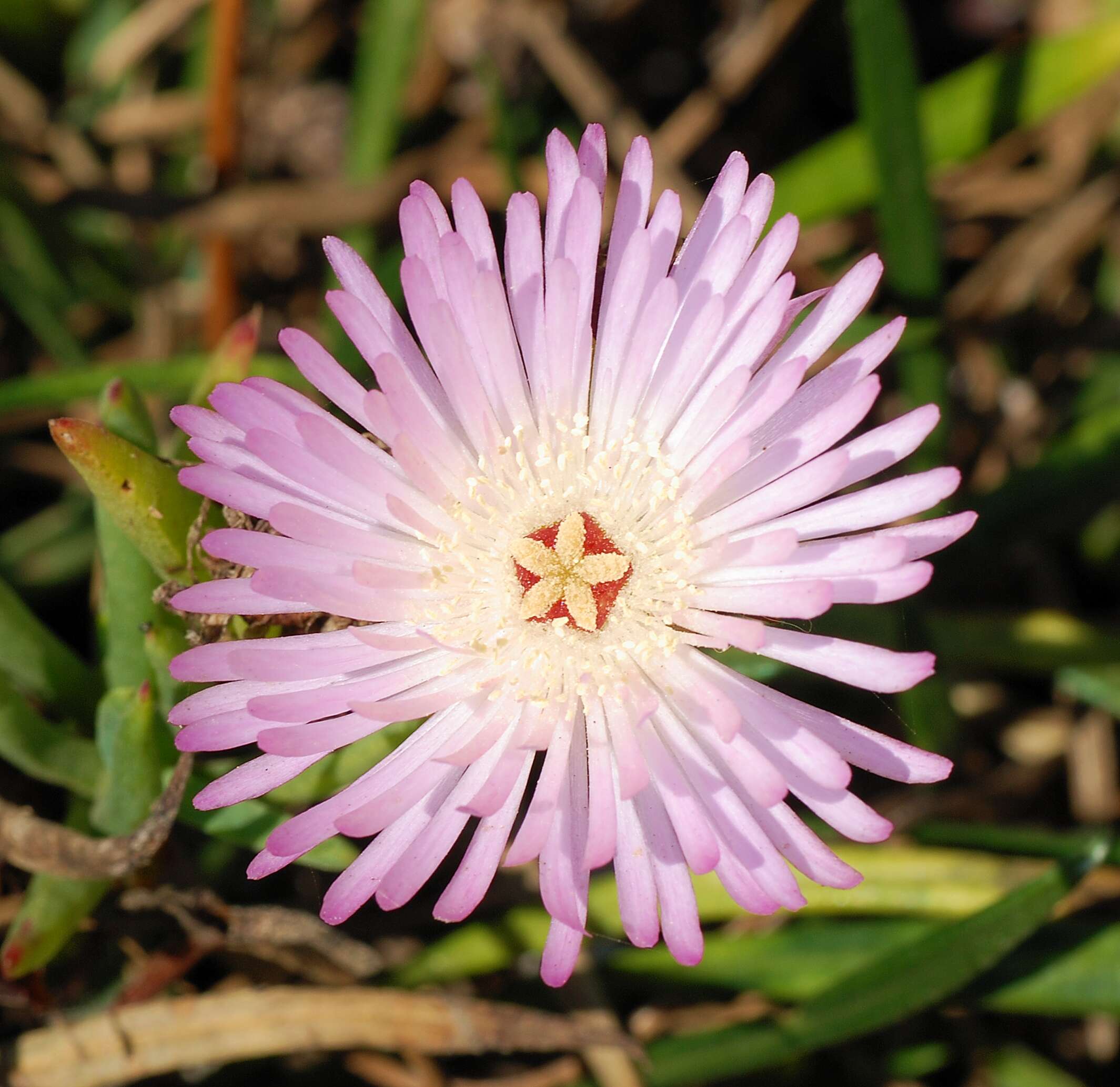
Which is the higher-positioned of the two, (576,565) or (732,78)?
(732,78)

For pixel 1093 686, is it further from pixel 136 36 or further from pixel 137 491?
pixel 136 36

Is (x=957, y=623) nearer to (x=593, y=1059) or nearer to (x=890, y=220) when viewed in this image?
(x=890, y=220)

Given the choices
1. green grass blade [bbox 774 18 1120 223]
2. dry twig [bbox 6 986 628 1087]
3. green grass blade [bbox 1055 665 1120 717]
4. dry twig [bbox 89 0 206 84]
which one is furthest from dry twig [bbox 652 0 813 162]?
dry twig [bbox 6 986 628 1087]

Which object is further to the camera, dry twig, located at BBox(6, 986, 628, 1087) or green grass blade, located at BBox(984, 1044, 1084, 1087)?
green grass blade, located at BBox(984, 1044, 1084, 1087)

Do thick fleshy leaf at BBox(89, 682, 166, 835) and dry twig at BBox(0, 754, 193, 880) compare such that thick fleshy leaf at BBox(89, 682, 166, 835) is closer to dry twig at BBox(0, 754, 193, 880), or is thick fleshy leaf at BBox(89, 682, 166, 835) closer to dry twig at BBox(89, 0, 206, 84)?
dry twig at BBox(0, 754, 193, 880)

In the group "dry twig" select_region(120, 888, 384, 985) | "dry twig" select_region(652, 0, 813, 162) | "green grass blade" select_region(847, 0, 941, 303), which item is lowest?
"dry twig" select_region(120, 888, 384, 985)

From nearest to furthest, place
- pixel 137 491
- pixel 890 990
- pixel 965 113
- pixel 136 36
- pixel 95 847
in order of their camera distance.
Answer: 1. pixel 137 491
2. pixel 95 847
3. pixel 890 990
4. pixel 965 113
5. pixel 136 36

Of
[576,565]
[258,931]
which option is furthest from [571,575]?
[258,931]

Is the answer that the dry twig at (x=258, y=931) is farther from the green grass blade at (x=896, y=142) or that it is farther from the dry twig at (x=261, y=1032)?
the green grass blade at (x=896, y=142)
